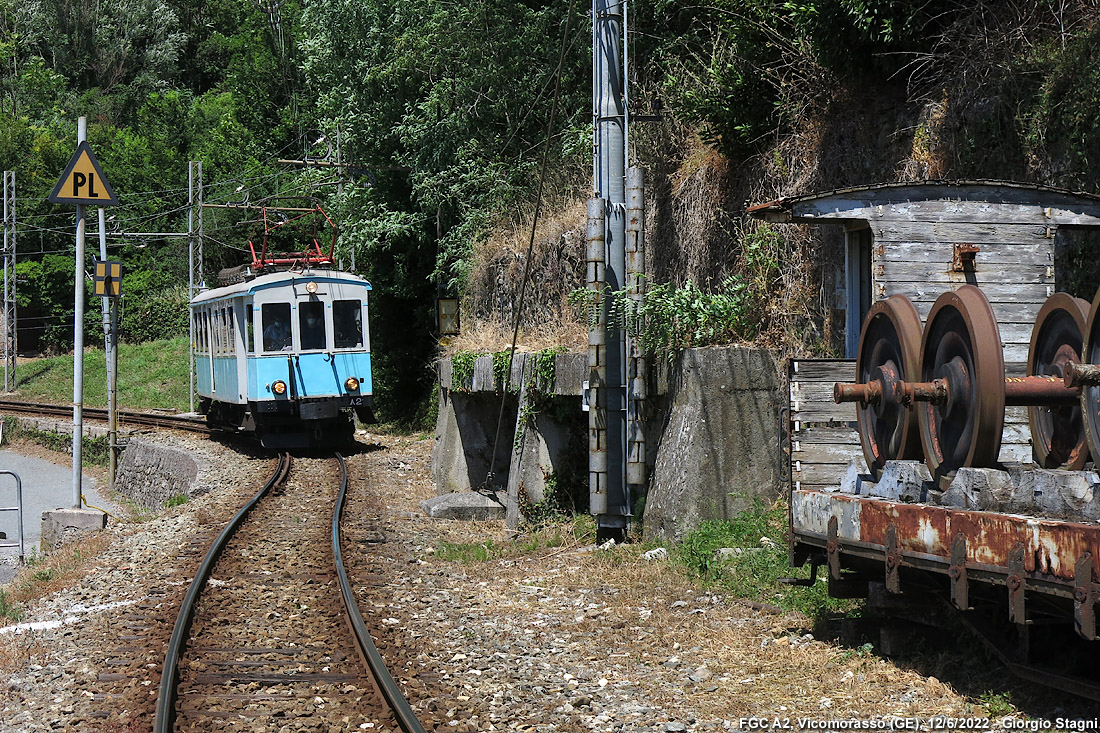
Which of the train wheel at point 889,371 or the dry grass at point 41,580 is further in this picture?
the dry grass at point 41,580

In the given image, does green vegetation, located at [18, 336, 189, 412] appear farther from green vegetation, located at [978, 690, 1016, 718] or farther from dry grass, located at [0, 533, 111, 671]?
green vegetation, located at [978, 690, 1016, 718]

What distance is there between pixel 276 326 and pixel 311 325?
0.63m

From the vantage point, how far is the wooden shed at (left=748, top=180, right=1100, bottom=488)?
6.54m

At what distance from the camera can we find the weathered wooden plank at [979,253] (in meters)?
6.57

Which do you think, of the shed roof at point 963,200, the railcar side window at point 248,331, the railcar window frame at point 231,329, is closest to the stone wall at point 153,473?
the railcar window frame at point 231,329

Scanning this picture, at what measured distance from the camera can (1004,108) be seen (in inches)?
334

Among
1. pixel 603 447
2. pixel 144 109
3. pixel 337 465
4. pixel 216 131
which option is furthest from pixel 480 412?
pixel 144 109

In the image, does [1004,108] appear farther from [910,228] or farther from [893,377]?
[893,377]

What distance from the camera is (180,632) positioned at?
7.39 meters

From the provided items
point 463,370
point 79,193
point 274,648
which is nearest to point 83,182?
point 79,193

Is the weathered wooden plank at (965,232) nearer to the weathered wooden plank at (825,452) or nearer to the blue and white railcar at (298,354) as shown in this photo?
the weathered wooden plank at (825,452)

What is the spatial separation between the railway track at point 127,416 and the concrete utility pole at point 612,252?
59.7 ft

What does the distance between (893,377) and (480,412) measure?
33.8 ft

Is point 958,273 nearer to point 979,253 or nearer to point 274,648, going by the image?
point 979,253
